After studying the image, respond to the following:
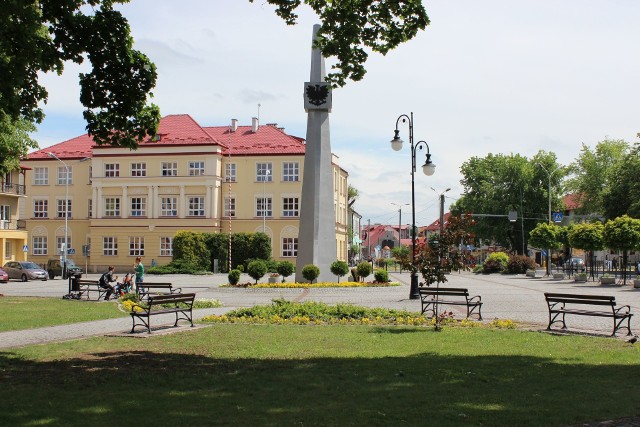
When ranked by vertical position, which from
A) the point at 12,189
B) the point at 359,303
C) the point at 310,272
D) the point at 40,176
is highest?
the point at 40,176

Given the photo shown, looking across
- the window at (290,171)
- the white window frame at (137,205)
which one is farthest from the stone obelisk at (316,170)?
the white window frame at (137,205)

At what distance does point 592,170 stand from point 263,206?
145ft

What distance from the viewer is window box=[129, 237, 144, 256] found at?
2657 inches

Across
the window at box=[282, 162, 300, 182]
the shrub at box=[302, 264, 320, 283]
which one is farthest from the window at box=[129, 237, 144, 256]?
the shrub at box=[302, 264, 320, 283]

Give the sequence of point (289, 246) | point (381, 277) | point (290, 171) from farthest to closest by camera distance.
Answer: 1. point (290, 171)
2. point (289, 246)
3. point (381, 277)

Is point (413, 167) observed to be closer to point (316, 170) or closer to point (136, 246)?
point (316, 170)

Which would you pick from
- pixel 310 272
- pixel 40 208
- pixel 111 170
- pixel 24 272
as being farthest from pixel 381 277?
pixel 40 208

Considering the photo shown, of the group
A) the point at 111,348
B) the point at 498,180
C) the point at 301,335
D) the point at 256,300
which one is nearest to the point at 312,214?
the point at 256,300

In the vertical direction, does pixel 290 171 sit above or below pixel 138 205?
above

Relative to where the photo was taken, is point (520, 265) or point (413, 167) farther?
point (520, 265)

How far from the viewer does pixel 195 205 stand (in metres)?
67.8

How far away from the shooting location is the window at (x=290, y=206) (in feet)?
221

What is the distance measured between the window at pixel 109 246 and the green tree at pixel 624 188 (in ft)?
155

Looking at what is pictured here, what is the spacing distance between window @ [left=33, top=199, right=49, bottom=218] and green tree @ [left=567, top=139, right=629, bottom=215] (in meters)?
62.2
